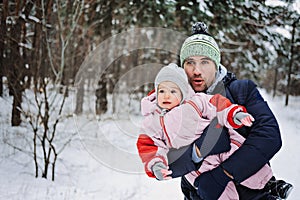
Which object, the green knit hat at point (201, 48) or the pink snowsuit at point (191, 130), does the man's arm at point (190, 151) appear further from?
the green knit hat at point (201, 48)

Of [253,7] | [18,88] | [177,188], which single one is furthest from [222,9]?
[18,88]

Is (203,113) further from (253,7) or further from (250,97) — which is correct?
(253,7)

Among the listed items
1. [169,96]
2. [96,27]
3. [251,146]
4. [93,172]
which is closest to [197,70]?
[169,96]

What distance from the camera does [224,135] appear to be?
1661 mm

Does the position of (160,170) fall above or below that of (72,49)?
below

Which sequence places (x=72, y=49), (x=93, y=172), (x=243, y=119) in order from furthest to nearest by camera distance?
(x=72, y=49), (x=93, y=172), (x=243, y=119)

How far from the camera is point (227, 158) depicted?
167cm

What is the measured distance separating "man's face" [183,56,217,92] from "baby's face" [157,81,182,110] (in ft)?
0.60

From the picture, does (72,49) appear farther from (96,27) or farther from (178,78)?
(178,78)

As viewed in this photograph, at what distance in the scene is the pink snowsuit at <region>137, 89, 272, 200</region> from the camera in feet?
5.32

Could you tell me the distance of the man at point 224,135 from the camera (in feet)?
5.22

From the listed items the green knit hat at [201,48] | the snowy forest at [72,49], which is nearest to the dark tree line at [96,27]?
the snowy forest at [72,49]

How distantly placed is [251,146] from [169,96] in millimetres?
507

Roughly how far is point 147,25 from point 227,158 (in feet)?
26.8
